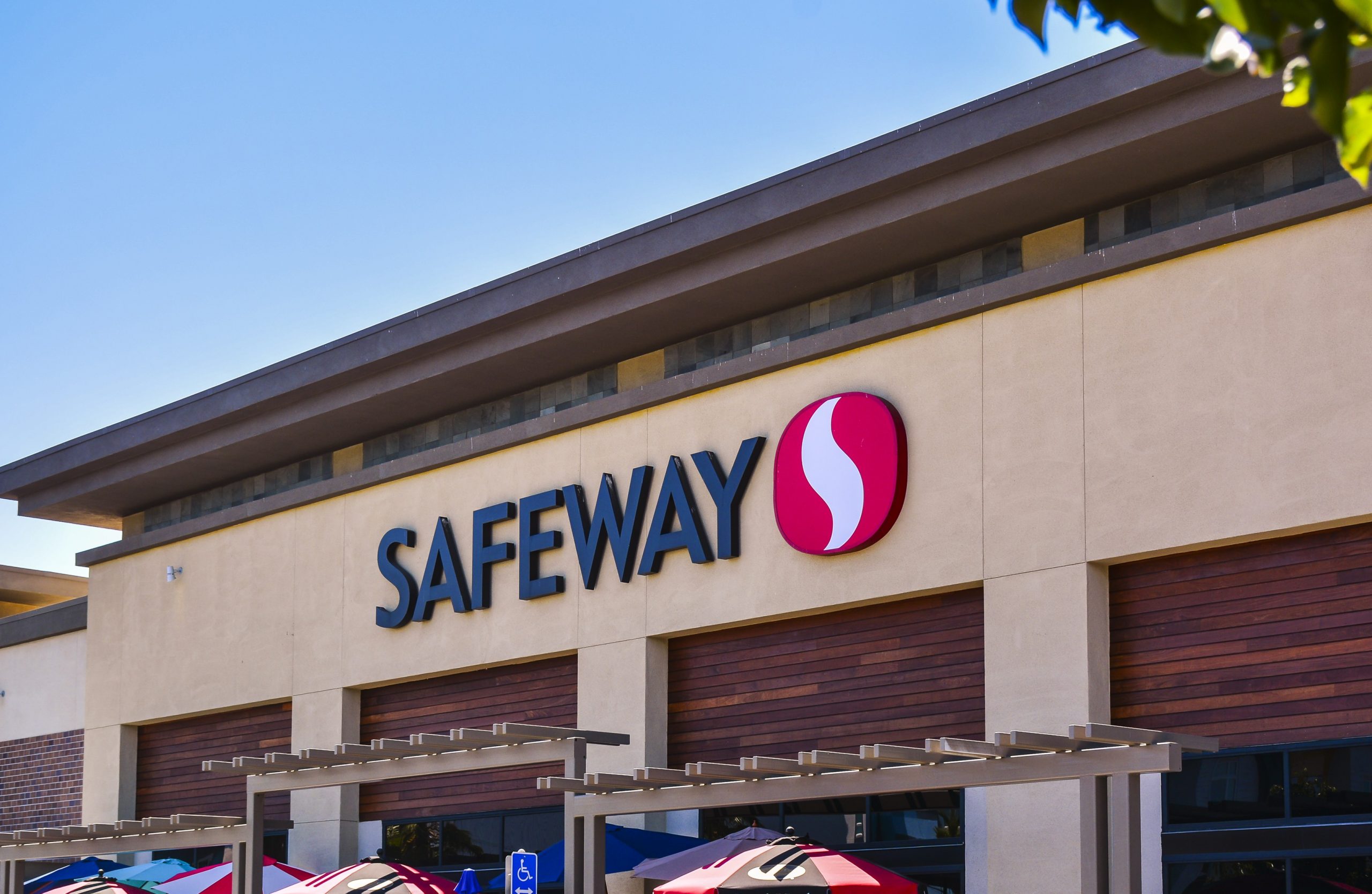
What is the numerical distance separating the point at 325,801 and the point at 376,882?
19.3 feet

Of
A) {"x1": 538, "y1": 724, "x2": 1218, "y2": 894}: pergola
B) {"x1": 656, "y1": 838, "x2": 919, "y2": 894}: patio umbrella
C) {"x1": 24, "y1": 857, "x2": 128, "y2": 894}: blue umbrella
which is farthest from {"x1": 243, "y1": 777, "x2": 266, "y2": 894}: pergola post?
{"x1": 656, "y1": 838, "x2": 919, "y2": 894}: patio umbrella

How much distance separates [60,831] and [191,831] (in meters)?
2.30

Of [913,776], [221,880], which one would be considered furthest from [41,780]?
[913,776]

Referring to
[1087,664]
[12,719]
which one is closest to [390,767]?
[1087,664]

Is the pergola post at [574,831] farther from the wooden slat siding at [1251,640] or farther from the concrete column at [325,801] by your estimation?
the concrete column at [325,801]

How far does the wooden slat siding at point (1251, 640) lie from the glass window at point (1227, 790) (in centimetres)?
18

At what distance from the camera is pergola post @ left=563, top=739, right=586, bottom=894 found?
1419 centimetres

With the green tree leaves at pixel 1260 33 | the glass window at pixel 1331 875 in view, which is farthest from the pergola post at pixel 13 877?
the green tree leaves at pixel 1260 33

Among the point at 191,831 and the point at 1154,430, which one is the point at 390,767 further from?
the point at 1154,430

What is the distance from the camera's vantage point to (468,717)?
19.5 m

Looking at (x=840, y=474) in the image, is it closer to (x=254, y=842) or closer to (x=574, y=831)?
(x=574, y=831)

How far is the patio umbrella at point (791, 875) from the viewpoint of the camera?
12203 millimetres

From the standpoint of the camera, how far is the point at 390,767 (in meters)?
15.7

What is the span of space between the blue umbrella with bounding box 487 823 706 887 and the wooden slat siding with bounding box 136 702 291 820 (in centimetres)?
679
